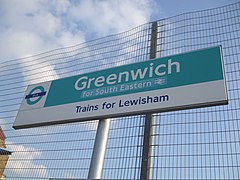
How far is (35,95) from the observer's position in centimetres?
389

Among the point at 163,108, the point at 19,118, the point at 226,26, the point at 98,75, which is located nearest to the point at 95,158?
the point at 163,108

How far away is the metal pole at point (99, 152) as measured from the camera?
2.70 meters

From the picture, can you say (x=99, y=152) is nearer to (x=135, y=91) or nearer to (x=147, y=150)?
(x=147, y=150)

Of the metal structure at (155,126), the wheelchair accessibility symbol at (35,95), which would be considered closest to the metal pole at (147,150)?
the metal structure at (155,126)

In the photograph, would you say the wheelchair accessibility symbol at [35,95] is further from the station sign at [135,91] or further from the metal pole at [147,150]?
the metal pole at [147,150]

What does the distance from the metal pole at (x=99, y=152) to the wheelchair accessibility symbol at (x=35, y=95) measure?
119cm

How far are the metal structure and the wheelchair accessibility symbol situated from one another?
65 centimetres

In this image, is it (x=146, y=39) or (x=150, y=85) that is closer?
(x=150, y=85)

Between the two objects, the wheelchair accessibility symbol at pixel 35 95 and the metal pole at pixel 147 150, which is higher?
the wheelchair accessibility symbol at pixel 35 95

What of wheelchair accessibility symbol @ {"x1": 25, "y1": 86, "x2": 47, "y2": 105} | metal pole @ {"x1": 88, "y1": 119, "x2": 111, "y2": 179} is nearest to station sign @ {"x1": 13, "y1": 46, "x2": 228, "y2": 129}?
wheelchair accessibility symbol @ {"x1": 25, "y1": 86, "x2": 47, "y2": 105}

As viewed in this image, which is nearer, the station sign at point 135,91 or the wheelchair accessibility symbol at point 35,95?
the station sign at point 135,91

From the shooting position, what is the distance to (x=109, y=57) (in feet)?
14.7

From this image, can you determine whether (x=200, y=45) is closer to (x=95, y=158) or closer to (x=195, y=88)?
(x=195, y=88)

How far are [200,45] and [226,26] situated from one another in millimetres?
558
